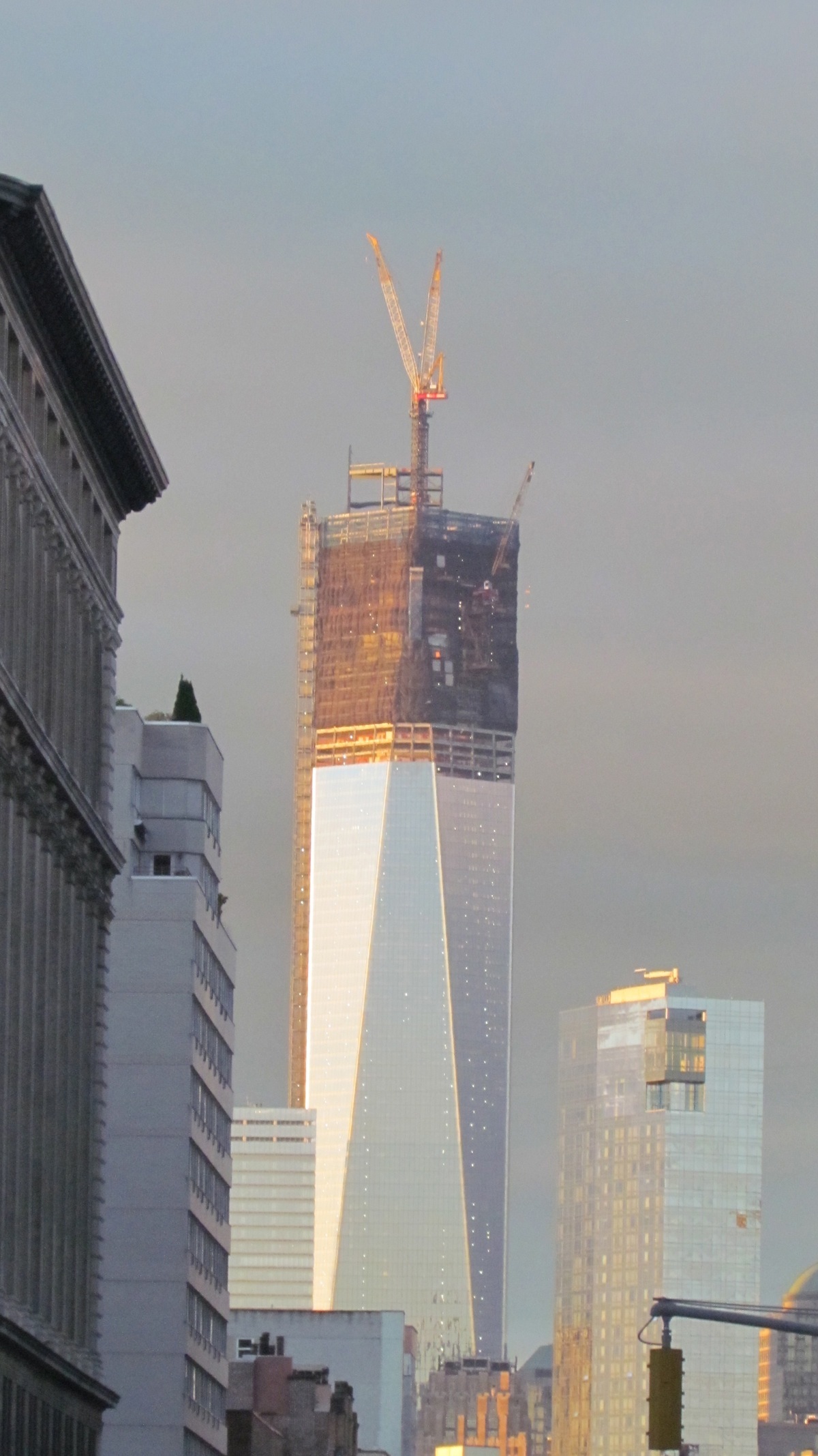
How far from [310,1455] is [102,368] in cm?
10613

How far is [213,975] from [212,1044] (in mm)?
2936

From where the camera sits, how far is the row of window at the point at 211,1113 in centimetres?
14962

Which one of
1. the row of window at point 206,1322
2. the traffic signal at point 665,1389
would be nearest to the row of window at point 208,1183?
the row of window at point 206,1322

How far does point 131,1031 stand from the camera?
14738 cm

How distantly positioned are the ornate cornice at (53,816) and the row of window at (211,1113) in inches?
1672

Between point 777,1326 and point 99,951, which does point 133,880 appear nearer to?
point 99,951

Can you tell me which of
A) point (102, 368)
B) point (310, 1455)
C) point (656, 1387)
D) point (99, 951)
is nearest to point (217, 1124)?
point (310, 1455)

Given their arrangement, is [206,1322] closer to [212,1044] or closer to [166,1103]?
[166,1103]

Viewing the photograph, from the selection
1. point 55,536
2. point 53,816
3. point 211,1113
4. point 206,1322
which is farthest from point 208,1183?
point 55,536

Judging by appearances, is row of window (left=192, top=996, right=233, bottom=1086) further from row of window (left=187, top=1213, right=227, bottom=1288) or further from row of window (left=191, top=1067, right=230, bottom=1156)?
Answer: row of window (left=187, top=1213, right=227, bottom=1288)

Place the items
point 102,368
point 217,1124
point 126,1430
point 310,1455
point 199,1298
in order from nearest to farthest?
point 102,368 < point 126,1430 < point 199,1298 < point 217,1124 < point 310,1455

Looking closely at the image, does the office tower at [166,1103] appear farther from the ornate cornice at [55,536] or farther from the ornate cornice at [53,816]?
the ornate cornice at [53,816]

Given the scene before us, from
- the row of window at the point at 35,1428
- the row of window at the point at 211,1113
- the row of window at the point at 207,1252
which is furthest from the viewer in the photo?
the row of window at the point at 211,1113

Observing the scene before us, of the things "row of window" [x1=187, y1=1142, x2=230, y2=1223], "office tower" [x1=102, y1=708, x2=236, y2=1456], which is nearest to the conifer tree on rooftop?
"office tower" [x1=102, y1=708, x2=236, y2=1456]
